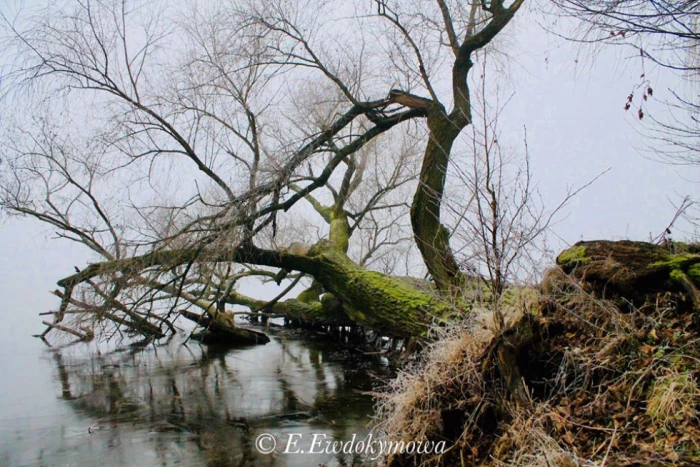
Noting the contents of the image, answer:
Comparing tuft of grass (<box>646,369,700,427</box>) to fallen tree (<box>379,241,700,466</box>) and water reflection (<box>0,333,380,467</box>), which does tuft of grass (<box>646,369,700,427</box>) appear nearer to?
fallen tree (<box>379,241,700,466</box>)

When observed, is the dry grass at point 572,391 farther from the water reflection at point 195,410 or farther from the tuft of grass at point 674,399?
the water reflection at point 195,410

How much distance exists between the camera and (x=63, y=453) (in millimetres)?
5172

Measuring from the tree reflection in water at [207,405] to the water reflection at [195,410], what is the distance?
0.01 metres

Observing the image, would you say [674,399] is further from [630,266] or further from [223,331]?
[223,331]

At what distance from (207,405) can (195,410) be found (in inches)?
10.5

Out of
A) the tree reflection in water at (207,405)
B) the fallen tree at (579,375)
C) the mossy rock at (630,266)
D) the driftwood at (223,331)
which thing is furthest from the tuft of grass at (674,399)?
the driftwood at (223,331)

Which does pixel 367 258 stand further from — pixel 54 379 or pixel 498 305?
pixel 498 305

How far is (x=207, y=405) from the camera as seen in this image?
6918 millimetres

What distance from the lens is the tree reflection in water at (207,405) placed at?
199 inches

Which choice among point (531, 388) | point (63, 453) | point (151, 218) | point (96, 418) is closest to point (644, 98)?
point (531, 388)

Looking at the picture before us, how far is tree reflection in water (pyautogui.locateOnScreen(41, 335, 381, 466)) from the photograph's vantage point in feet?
16.6

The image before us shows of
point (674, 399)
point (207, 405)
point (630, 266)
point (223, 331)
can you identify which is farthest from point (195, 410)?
point (223, 331)

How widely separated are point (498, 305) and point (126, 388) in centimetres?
633

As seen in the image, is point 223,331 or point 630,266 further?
point 223,331
